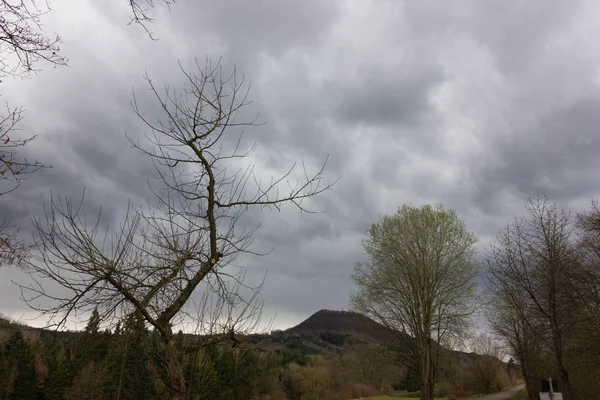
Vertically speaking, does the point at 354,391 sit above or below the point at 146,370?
below

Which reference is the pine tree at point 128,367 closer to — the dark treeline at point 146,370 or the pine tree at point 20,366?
the dark treeline at point 146,370

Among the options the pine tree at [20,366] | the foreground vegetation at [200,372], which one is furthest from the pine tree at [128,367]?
the pine tree at [20,366]

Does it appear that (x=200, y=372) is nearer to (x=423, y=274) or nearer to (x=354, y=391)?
(x=423, y=274)

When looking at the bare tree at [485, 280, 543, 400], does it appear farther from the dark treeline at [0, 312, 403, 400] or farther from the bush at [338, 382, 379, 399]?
the bush at [338, 382, 379, 399]

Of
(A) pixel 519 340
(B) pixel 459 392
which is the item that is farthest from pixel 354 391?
(A) pixel 519 340

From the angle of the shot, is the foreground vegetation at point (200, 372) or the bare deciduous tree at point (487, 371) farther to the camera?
the bare deciduous tree at point (487, 371)

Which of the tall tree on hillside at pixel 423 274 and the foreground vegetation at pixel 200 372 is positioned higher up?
the tall tree on hillside at pixel 423 274

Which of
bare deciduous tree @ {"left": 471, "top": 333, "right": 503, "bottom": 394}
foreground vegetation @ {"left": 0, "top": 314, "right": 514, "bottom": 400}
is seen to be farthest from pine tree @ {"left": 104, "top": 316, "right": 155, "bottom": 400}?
bare deciduous tree @ {"left": 471, "top": 333, "right": 503, "bottom": 394}

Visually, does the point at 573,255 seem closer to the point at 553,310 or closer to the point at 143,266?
the point at 553,310

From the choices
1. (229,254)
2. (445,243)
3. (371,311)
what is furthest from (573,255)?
(229,254)

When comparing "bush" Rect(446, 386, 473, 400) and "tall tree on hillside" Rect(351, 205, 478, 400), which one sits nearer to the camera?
"tall tree on hillside" Rect(351, 205, 478, 400)

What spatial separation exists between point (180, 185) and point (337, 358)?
7181cm

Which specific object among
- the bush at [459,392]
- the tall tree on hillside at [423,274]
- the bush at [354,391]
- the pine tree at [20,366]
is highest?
the tall tree on hillside at [423,274]

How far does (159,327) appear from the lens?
4852mm
